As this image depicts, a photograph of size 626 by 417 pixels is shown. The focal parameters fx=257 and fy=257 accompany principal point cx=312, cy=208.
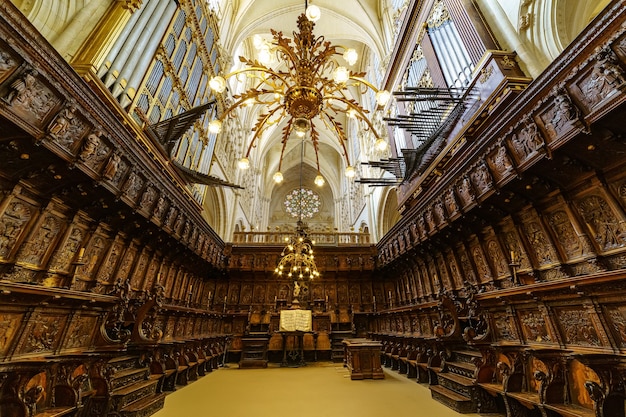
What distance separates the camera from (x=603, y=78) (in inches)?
110

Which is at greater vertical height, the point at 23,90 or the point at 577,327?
the point at 23,90

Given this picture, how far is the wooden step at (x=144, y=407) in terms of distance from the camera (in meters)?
3.25

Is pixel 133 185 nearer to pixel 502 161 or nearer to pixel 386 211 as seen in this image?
pixel 502 161

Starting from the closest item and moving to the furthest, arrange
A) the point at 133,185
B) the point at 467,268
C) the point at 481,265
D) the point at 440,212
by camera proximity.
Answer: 1. the point at 133,185
2. the point at 481,265
3. the point at 467,268
4. the point at 440,212

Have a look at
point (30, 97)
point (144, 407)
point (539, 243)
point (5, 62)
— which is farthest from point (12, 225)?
point (539, 243)

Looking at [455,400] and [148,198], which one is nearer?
[455,400]

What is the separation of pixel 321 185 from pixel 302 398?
427cm

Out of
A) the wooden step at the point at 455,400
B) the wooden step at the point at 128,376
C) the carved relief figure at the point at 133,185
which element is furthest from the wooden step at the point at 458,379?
the carved relief figure at the point at 133,185

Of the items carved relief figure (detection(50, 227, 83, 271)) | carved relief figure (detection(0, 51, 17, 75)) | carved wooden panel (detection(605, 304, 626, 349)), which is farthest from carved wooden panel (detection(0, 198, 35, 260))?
carved wooden panel (detection(605, 304, 626, 349))

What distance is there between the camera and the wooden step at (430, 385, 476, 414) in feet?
11.6

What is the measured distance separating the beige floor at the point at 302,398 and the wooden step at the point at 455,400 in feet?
0.28

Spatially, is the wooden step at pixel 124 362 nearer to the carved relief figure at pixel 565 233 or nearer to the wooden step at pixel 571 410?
the wooden step at pixel 571 410

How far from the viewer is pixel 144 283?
6539 millimetres

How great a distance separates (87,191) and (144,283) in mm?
3245
